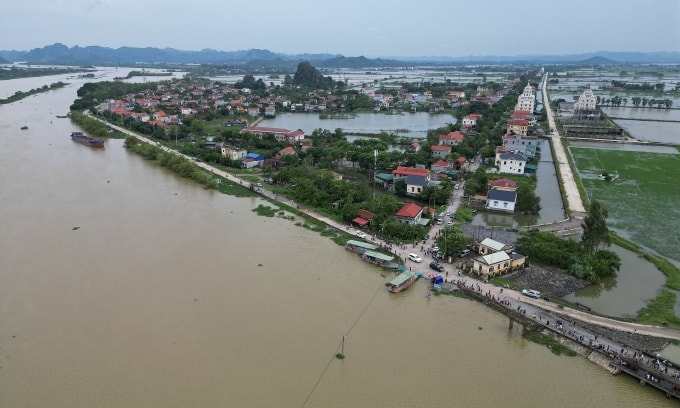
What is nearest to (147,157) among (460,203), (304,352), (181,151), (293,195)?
(181,151)

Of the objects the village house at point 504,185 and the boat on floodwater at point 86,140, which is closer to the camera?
the village house at point 504,185

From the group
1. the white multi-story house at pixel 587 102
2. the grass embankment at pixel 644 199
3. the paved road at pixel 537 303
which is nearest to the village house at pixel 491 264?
the paved road at pixel 537 303

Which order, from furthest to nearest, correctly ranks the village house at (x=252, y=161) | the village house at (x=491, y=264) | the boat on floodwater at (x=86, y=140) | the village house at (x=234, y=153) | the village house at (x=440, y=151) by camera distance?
the boat on floodwater at (x=86, y=140) → the village house at (x=440, y=151) → the village house at (x=234, y=153) → the village house at (x=252, y=161) → the village house at (x=491, y=264)

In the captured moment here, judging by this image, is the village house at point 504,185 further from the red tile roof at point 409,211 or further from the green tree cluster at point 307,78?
the green tree cluster at point 307,78

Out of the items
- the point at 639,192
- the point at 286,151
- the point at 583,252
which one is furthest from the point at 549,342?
the point at 286,151

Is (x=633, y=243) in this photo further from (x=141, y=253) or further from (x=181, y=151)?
(x=181, y=151)

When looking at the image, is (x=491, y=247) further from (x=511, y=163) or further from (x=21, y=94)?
(x=21, y=94)
